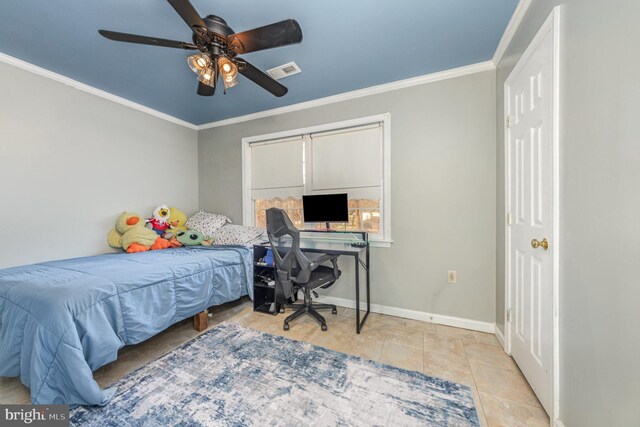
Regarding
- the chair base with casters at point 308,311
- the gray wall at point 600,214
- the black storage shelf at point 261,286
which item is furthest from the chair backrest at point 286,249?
the gray wall at point 600,214

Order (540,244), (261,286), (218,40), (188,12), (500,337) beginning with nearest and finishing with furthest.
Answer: (188,12)
(540,244)
(218,40)
(500,337)
(261,286)

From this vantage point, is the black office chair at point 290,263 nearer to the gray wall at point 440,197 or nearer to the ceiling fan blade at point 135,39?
the gray wall at point 440,197

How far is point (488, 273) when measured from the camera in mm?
2225

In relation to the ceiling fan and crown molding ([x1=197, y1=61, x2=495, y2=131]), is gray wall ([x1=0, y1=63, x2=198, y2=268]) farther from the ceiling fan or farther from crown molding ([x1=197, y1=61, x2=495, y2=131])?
the ceiling fan

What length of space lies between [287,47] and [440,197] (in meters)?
1.96

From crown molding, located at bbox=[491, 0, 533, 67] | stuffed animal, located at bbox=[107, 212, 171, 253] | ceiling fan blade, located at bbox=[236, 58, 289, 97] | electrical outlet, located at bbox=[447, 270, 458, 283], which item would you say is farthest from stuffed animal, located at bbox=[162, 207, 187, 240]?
crown molding, located at bbox=[491, 0, 533, 67]

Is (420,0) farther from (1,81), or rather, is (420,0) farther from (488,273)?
(1,81)

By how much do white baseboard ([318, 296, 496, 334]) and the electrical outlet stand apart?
36 cm

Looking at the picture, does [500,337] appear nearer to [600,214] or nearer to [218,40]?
[600,214]

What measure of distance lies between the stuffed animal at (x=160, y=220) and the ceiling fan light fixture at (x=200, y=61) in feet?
7.39

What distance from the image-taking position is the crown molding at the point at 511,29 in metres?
1.55

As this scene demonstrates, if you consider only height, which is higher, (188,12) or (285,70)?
(285,70)

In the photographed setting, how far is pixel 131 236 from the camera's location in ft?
8.99

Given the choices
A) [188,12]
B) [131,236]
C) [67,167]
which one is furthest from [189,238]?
[188,12]
